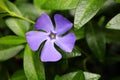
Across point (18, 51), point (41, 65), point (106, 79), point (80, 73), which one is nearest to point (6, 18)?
point (18, 51)

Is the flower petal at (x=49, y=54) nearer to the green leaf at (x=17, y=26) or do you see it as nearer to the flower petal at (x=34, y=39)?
the flower petal at (x=34, y=39)

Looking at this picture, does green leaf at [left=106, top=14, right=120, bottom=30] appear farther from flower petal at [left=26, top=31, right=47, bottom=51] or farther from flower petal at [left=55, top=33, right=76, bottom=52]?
flower petal at [left=26, top=31, right=47, bottom=51]

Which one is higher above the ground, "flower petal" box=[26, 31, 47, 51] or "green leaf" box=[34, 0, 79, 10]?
"green leaf" box=[34, 0, 79, 10]

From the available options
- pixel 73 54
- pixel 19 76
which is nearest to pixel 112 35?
Result: pixel 73 54

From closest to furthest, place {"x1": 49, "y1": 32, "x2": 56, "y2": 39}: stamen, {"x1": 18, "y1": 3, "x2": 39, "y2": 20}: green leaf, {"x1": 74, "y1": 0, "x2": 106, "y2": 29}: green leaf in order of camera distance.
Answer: {"x1": 74, "y1": 0, "x2": 106, "y2": 29}: green leaf < {"x1": 49, "y1": 32, "x2": 56, "y2": 39}: stamen < {"x1": 18, "y1": 3, "x2": 39, "y2": 20}: green leaf

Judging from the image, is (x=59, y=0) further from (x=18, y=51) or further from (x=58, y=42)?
(x=18, y=51)

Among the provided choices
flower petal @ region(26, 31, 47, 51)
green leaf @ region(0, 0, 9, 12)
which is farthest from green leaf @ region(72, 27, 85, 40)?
green leaf @ region(0, 0, 9, 12)

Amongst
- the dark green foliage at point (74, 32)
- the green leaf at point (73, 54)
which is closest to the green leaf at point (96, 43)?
the dark green foliage at point (74, 32)
